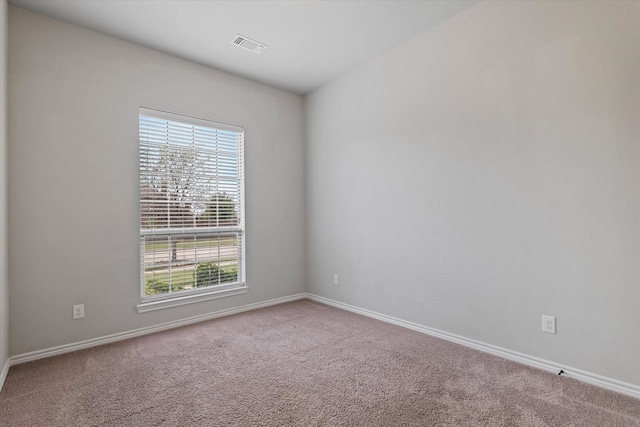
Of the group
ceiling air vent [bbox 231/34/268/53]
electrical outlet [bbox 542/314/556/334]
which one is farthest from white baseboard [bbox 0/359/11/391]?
electrical outlet [bbox 542/314/556/334]

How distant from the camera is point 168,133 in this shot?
3.36 m

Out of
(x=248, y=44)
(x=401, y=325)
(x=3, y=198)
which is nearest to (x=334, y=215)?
(x=401, y=325)

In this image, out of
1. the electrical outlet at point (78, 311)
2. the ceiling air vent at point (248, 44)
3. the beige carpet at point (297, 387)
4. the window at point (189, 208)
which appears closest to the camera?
the beige carpet at point (297, 387)

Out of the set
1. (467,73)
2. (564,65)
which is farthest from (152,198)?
(564,65)

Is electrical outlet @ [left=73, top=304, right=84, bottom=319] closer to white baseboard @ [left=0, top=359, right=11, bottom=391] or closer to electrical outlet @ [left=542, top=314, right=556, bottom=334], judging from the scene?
white baseboard @ [left=0, top=359, right=11, bottom=391]

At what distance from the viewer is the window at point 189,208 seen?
10.6 feet

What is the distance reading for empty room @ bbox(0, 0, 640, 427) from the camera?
79.7 inches

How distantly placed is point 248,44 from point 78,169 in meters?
1.94

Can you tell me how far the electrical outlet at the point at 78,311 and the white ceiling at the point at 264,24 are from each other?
97.0 inches

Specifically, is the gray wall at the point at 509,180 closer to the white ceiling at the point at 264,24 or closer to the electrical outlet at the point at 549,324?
the electrical outlet at the point at 549,324

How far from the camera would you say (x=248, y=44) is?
3.18 metres

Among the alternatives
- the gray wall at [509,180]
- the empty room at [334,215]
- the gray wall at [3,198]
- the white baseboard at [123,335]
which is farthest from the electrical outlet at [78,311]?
the gray wall at [509,180]

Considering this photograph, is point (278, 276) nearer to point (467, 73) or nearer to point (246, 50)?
point (246, 50)

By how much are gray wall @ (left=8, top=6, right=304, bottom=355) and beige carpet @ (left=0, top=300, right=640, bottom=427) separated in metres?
0.41
